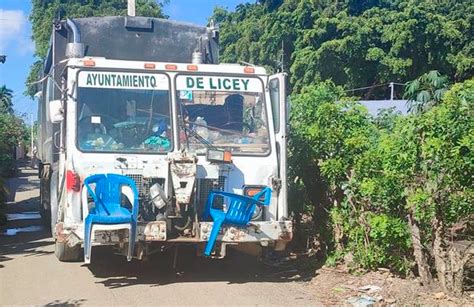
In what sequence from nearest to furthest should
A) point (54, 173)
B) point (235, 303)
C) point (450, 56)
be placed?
point (235, 303) → point (54, 173) → point (450, 56)

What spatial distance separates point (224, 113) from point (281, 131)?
0.74 m

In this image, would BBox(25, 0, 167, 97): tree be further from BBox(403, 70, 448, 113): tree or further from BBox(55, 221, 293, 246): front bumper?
BBox(55, 221, 293, 246): front bumper

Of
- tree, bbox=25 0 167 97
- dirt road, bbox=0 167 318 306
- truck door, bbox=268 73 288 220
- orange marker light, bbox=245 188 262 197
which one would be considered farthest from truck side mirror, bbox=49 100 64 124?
tree, bbox=25 0 167 97

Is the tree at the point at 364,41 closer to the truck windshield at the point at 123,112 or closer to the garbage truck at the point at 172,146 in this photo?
the garbage truck at the point at 172,146

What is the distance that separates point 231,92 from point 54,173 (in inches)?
121

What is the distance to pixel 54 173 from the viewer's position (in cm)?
865

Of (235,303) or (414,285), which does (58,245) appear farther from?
(414,285)

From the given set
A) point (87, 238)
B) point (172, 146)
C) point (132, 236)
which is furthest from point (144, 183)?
point (87, 238)

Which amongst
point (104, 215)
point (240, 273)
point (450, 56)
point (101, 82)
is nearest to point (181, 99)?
point (101, 82)

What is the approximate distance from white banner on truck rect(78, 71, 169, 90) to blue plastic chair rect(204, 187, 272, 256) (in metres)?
1.48

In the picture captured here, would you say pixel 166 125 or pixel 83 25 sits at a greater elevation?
pixel 83 25

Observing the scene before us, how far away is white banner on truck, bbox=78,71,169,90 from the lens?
699 centimetres

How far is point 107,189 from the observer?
6.59 m

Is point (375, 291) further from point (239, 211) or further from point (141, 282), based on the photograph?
point (141, 282)
